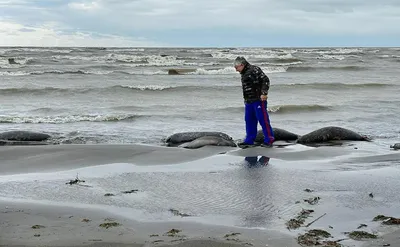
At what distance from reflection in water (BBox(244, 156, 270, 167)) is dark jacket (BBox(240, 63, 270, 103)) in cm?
178

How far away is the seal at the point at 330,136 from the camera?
11.3 metres

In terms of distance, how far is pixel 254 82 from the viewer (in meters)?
10.5

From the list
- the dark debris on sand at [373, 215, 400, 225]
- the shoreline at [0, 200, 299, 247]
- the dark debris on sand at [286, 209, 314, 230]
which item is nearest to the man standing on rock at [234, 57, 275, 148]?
the dark debris on sand at [286, 209, 314, 230]

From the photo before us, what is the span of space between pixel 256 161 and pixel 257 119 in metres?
2.08

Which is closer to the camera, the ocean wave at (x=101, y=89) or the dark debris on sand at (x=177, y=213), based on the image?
the dark debris on sand at (x=177, y=213)

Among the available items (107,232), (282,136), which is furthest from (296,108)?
(107,232)

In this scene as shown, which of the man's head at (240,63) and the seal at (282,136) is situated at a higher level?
the man's head at (240,63)

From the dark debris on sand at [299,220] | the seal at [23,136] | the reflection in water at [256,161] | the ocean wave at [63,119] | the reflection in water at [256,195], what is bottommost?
the ocean wave at [63,119]

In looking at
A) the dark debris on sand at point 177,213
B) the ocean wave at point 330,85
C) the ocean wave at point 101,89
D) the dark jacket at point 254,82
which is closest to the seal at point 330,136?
the dark jacket at point 254,82

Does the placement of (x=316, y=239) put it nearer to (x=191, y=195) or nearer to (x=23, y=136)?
(x=191, y=195)

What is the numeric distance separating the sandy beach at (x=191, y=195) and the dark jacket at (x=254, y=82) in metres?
1.24

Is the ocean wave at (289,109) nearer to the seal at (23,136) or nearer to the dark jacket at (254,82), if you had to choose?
the dark jacket at (254,82)

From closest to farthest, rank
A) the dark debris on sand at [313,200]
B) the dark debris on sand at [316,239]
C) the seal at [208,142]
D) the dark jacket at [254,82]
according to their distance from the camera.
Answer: the dark debris on sand at [316,239] < the dark debris on sand at [313,200] < the seal at [208,142] < the dark jacket at [254,82]

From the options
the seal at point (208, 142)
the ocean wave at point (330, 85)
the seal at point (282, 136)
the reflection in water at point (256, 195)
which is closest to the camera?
the reflection in water at point (256, 195)
